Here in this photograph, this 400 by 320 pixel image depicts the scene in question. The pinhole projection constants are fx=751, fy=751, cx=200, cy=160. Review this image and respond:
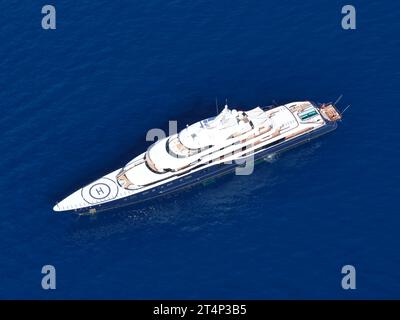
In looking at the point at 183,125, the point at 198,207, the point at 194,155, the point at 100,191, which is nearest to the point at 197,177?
the point at 194,155

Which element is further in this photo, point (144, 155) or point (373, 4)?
point (373, 4)

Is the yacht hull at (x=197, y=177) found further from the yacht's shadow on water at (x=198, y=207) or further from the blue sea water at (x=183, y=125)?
the blue sea water at (x=183, y=125)

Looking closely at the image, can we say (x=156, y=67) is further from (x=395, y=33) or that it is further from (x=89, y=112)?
(x=395, y=33)

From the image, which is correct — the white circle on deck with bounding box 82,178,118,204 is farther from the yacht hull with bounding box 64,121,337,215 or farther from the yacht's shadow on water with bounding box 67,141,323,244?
the yacht's shadow on water with bounding box 67,141,323,244

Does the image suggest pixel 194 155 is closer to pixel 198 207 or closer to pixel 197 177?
pixel 197 177
